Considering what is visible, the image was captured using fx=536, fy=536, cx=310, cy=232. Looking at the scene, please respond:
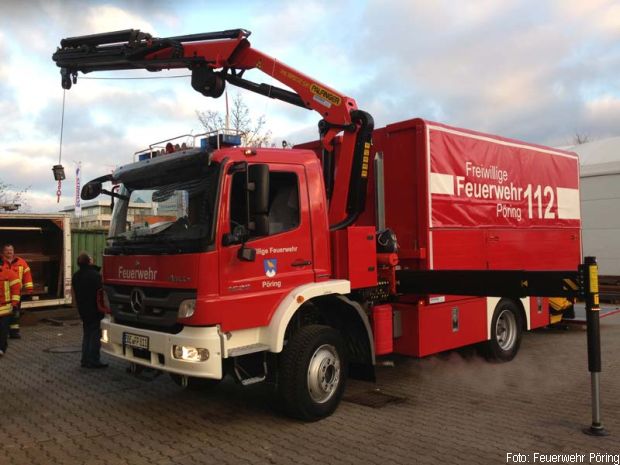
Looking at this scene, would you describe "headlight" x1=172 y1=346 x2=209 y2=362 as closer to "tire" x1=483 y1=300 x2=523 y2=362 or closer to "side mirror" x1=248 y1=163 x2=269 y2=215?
"side mirror" x1=248 y1=163 x2=269 y2=215

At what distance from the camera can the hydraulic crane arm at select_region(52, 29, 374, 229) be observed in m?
6.36

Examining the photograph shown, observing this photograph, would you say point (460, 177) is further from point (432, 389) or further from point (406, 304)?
point (432, 389)

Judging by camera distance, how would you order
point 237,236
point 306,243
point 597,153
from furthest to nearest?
point 597,153
point 306,243
point 237,236

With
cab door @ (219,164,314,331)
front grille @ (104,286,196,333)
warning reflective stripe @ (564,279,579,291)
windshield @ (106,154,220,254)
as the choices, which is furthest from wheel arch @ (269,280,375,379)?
warning reflective stripe @ (564,279,579,291)

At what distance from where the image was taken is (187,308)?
4.79m

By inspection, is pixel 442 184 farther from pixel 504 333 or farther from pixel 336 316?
pixel 504 333

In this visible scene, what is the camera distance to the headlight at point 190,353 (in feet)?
15.3

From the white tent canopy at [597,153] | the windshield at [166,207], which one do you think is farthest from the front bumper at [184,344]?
the white tent canopy at [597,153]

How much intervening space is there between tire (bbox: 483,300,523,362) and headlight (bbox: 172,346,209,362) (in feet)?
15.4

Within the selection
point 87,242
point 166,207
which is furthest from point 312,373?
point 87,242

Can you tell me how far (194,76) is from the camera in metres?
7.12

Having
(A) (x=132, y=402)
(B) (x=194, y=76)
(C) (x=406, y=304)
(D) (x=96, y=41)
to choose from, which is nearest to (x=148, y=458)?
(A) (x=132, y=402)

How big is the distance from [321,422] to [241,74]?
4.55 metres

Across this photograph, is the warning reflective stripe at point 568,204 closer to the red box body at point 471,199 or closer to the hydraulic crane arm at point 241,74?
the red box body at point 471,199
